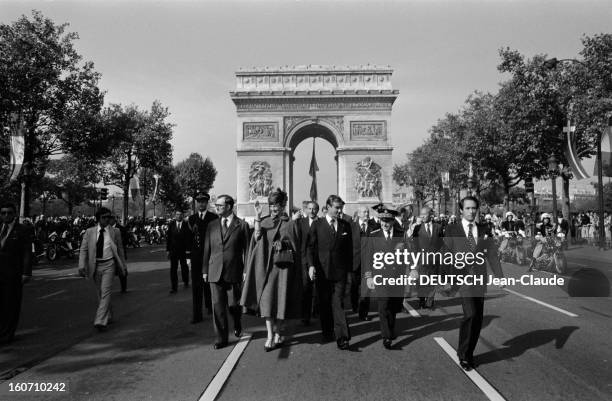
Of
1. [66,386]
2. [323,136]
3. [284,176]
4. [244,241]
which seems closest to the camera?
[66,386]

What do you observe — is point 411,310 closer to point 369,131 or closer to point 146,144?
point 369,131

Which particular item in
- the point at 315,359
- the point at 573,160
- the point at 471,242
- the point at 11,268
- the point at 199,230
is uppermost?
the point at 573,160

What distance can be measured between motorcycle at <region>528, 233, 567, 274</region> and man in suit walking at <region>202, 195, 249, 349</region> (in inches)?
384

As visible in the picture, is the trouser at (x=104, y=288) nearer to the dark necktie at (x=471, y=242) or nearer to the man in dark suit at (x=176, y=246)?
the man in dark suit at (x=176, y=246)

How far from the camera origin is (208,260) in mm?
6320

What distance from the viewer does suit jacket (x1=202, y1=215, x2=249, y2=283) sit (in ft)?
20.2

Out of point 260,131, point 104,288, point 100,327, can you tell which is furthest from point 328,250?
point 260,131

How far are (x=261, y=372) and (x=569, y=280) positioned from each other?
31.6 feet

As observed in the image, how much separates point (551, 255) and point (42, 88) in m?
23.6

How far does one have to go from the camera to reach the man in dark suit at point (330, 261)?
6160mm

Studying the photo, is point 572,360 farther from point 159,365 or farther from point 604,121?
point 604,121

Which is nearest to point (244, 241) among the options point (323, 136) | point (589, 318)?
point (589, 318)

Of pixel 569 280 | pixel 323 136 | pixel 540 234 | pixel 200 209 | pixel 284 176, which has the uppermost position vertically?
pixel 323 136

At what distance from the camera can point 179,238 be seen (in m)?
10.7
